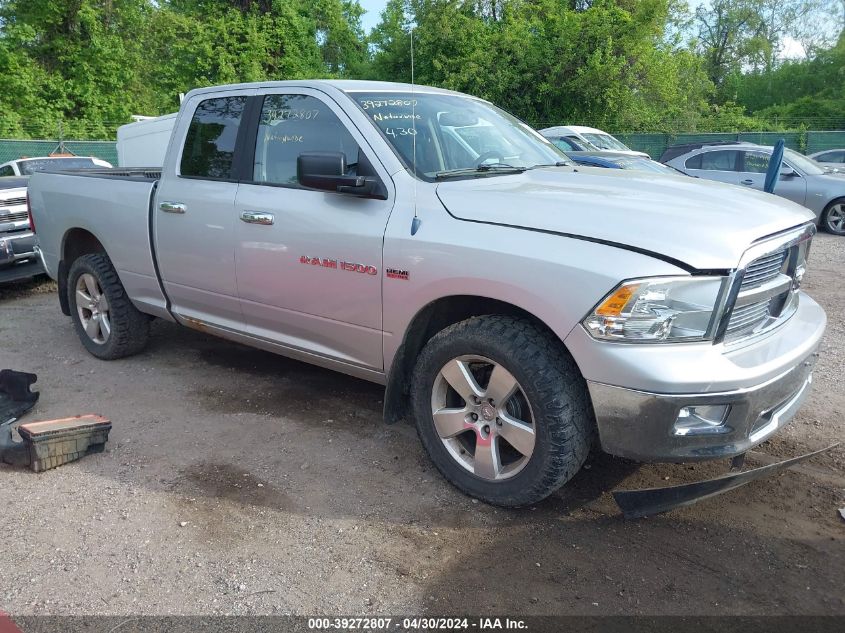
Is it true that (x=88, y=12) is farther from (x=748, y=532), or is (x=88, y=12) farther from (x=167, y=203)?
(x=748, y=532)

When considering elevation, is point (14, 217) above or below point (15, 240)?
above

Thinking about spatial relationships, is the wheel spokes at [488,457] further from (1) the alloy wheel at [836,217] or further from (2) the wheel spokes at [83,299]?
(1) the alloy wheel at [836,217]

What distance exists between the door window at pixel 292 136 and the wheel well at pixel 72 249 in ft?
7.21

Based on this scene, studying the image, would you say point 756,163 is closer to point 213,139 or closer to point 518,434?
point 213,139

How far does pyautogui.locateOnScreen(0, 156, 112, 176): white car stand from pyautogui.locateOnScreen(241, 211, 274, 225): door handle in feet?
25.4

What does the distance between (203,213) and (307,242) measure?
3.23ft

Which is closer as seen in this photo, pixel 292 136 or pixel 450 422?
pixel 450 422

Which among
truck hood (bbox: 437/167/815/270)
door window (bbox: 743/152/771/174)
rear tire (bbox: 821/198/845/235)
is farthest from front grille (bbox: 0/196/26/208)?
rear tire (bbox: 821/198/845/235)

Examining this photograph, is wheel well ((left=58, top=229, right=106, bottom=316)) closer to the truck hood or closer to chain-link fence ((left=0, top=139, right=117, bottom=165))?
the truck hood

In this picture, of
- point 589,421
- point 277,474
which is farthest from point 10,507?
point 589,421

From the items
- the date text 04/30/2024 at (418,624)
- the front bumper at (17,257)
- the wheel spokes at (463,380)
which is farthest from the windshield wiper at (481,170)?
the front bumper at (17,257)

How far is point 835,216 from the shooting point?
12.9m

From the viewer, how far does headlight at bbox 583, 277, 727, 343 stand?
2799 millimetres

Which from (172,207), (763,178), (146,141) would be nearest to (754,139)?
(763,178)
